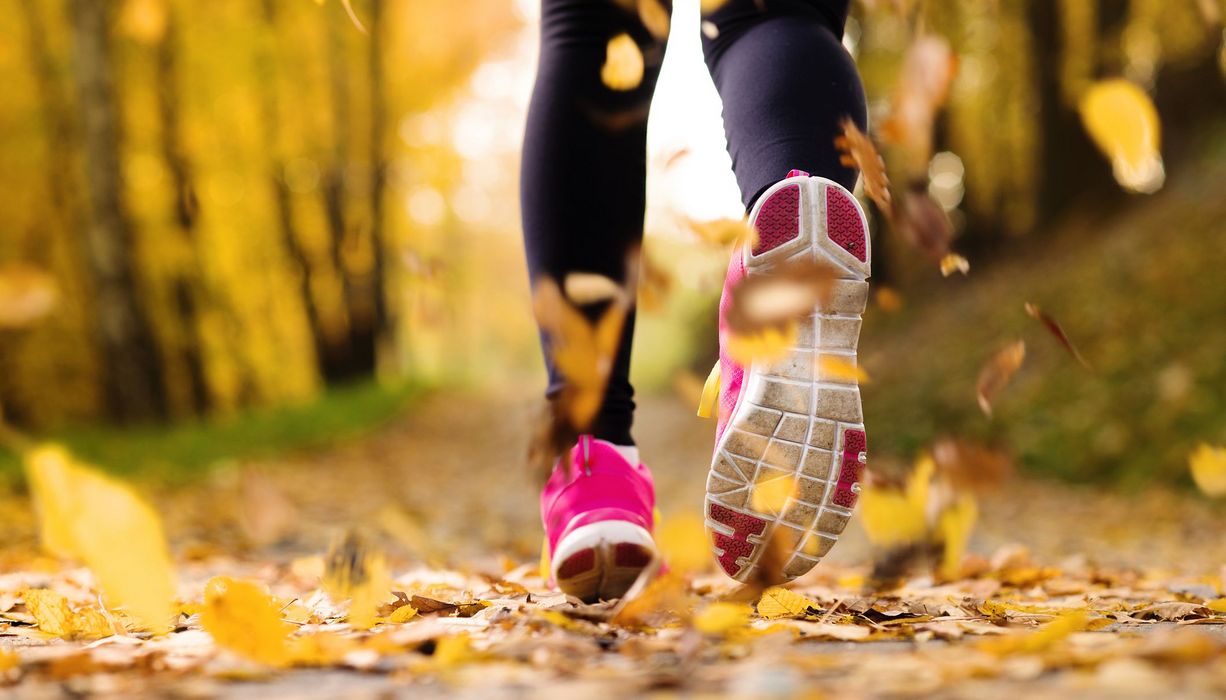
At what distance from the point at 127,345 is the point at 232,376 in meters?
6.84

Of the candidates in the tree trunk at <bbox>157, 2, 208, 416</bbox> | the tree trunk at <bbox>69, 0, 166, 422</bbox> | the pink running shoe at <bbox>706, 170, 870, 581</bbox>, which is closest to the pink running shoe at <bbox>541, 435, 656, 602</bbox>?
the pink running shoe at <bbox>706, 170, 870, 581</bbox>

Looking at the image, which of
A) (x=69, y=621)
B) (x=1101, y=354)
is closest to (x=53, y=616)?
(x=69, y=621)

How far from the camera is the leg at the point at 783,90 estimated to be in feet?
4.34

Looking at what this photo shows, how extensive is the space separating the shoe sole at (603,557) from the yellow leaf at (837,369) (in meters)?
0.32

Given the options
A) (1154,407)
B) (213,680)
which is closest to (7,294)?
(213,680)

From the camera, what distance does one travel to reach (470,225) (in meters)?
22.0

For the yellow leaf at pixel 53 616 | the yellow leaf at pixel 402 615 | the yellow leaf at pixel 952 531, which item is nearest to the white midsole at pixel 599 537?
the yellow leaf at pixel 402 615

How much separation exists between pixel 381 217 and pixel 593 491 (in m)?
11.1

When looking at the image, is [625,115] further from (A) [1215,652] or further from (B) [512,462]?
(B) [512,462]

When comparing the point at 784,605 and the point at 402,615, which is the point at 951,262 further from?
the point at 402,615

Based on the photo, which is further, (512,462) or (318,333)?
(318,333)

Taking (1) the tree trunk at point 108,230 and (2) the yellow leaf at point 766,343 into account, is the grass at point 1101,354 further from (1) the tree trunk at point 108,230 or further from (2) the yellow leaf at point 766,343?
(1) the tree trunk at point 108,230

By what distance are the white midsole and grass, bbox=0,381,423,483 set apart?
Answer: 4755 millimetres

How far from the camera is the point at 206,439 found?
6.82 m
